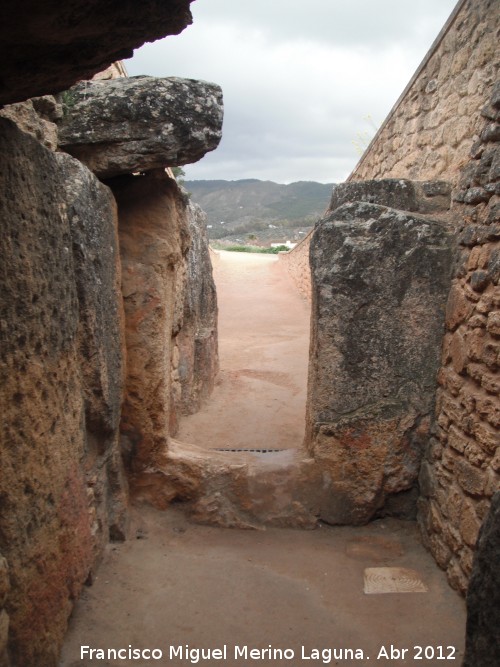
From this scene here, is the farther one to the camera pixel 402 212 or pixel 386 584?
pixel 402 212

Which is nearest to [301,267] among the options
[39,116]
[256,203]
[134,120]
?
[134,120]

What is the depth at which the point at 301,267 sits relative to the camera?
43.3 feet

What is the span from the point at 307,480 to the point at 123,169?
84.3 inches

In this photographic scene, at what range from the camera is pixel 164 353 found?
3.87 metres

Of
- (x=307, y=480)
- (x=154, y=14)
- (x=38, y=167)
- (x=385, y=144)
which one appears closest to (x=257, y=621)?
(x=307, y=480)

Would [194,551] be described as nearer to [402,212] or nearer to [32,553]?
[32,553]

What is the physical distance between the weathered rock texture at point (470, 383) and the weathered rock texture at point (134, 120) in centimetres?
146

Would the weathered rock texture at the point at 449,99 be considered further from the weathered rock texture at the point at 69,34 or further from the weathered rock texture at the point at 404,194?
the weathered rock texture at the point at 69,34

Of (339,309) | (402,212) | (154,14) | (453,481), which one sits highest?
(154,14)

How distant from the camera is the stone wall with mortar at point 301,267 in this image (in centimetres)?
1245

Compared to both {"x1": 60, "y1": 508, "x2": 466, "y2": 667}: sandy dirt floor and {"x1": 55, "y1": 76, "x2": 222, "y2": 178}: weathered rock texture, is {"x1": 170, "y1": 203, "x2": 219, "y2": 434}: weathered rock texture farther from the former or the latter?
{"x1": 55, "y1": 76, "x2": 222, "y2": 178}: weathered rock texture

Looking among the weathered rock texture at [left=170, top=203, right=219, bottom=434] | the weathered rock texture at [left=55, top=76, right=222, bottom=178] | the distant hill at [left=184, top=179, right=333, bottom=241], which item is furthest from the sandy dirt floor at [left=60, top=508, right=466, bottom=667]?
the distant hill at [left=184, top=179, right=333, bottom=241]

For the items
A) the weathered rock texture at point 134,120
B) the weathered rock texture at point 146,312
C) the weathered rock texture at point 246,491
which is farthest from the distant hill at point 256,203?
the weathered rock texture at point 134,120

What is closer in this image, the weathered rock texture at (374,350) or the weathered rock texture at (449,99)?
the weathered rock texture at (374,350)
